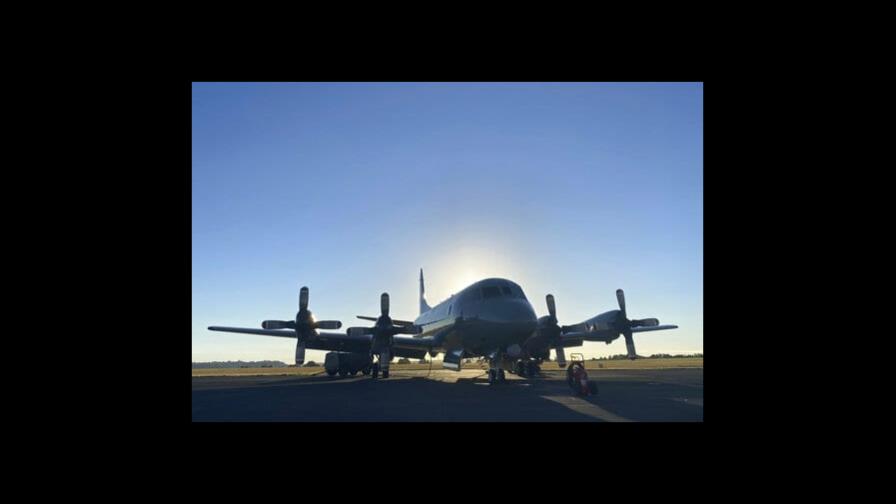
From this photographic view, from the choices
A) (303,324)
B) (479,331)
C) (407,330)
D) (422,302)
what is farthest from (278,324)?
(422,302)

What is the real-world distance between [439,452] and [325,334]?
3044 centimetres

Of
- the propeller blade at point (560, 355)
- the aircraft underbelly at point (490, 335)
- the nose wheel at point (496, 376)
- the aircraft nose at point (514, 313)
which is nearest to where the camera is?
the aircraft nose at point (514, 313)

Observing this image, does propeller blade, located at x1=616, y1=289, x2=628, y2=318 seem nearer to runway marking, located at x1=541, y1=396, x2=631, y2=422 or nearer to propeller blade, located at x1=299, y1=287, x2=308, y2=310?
runway marking, located at x1=541, y1=396, x2=631, y2=422

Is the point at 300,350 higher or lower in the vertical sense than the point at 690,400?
higher

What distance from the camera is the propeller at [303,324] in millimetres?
29719

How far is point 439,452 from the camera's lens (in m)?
6.32

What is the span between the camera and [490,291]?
2392cm

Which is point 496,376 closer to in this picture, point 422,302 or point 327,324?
point 327,324

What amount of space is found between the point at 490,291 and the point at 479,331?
6.45ft

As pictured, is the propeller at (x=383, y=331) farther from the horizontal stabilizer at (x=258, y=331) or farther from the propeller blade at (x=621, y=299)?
the propeller blade at (x=621, y=299)

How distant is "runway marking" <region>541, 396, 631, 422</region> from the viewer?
1245 centimetres

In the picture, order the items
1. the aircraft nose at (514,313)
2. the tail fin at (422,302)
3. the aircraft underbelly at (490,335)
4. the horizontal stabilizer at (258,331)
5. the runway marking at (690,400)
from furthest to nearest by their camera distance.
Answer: the tail fin at (422,302)
the horizontal stabilizer at (258,331)
the aircraft underbelly at (490,335)
the aircraft nose at (514,313)
the runway marking at (690,400)

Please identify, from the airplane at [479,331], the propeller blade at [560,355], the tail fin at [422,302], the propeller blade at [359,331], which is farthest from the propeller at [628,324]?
the tail fin at [422,302]
